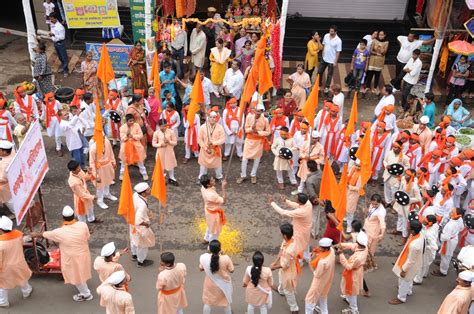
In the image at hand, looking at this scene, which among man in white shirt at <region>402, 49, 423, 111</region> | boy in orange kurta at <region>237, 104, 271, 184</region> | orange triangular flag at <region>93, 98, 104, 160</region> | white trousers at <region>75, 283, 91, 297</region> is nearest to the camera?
white trousers at <region>75, 283, 91, 297</region>

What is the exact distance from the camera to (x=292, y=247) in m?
8.55

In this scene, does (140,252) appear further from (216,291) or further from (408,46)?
(408,46)

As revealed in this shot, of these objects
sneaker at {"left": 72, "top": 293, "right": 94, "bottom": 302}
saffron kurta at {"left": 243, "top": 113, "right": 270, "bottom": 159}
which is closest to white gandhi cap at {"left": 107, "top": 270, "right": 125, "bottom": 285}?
sneaker at {"left": 72, "top": 293, "right": 94, "bottom": 302}

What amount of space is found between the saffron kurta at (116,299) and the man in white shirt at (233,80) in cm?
731

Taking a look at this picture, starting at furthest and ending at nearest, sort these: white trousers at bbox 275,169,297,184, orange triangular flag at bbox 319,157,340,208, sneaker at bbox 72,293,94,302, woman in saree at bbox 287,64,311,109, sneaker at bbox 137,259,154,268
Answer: woman in saree at bbox 287,64,311,109, white trousers at bbox 275,169,297,184, sneaker at bbox 137,259,154,268, orange triangular flag at bbox 319,157,340,208, sneaker at bbox 72,293,94,302

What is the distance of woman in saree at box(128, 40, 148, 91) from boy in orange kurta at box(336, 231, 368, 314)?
24.7 ft

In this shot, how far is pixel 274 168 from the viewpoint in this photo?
1214 cm

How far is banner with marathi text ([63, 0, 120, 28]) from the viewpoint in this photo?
47.8 ft

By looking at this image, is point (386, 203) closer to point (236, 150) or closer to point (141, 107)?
point (236, 150)

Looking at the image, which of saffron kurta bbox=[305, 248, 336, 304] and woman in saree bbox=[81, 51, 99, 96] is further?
woman in saree bbox=[81, 51, 99, 96]

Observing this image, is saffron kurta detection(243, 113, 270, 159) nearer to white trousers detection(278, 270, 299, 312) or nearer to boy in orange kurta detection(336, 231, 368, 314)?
white trousers detection(278, 270, 299, 312)

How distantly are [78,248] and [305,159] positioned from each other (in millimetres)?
4793

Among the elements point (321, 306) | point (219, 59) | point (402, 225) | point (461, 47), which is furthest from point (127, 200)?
point (461, 47)

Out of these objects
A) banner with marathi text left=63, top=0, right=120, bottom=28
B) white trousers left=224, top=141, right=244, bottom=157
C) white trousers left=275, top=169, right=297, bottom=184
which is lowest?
white trousers left=275, top=169, right=297, bottom=184
